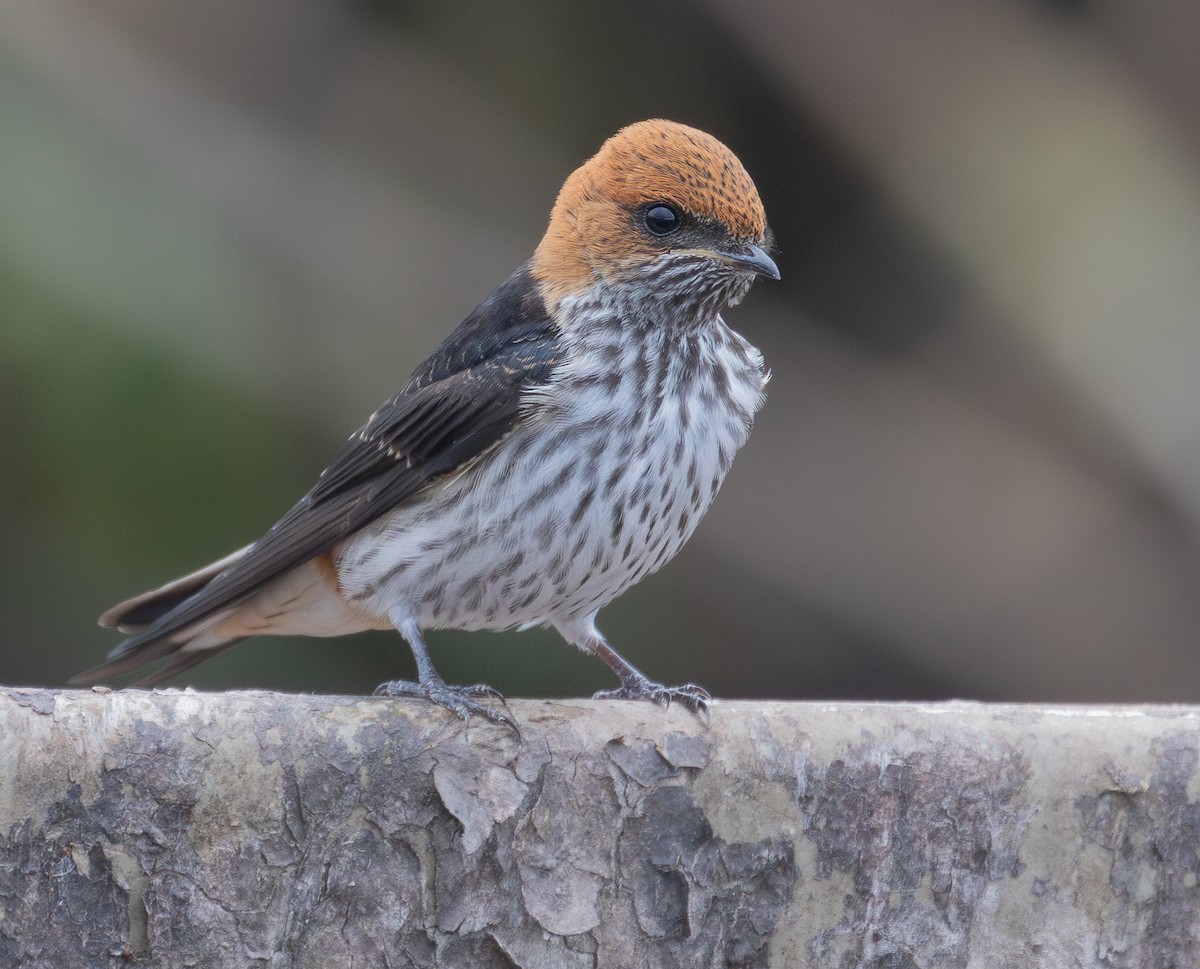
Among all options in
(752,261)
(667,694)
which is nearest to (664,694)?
(667,694)

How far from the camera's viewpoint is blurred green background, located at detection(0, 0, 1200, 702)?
5516 mm

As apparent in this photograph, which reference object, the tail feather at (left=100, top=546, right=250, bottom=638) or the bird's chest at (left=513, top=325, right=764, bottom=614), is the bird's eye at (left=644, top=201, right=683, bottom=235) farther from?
the tail feather at (left=100, top=546, right=250, bottom=638)

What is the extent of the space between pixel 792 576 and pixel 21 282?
310 cm

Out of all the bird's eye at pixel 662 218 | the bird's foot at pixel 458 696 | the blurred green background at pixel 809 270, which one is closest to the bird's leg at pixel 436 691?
the bird's foot at pixel 458 696

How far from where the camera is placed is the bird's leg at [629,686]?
10.3 ft

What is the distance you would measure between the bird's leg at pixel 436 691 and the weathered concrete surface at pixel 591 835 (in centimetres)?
5

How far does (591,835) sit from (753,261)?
135cm

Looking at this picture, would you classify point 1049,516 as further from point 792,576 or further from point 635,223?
point 635,223

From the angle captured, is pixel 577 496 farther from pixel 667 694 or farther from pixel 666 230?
pixel 666 230

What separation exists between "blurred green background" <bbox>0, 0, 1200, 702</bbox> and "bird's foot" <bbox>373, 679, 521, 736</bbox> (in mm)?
2184

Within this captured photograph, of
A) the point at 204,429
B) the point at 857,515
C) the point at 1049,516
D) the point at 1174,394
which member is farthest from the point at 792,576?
the point at 204,429

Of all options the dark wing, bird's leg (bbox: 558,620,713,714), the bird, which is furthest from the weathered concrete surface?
the dark wing

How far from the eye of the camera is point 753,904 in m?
2.70

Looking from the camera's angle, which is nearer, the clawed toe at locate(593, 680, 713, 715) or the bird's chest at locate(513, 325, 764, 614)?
the clawed toe at locate(593, 680, 713, 715)
